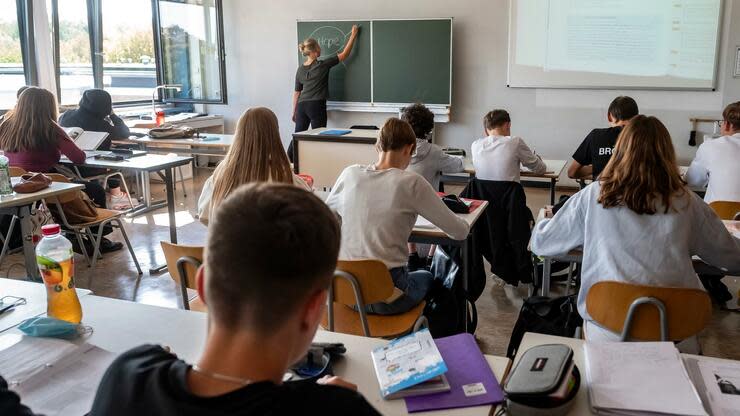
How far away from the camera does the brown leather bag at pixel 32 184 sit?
3601 millimetres

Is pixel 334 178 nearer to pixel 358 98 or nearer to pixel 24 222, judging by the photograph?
pixel 24 222

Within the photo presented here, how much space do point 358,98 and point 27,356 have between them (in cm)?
630

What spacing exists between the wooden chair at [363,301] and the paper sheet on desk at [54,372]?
838 mm

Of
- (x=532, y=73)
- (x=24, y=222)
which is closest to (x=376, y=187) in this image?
(x=24, y=222)

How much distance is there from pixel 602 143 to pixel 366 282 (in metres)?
2.48

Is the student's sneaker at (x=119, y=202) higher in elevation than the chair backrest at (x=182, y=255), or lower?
lower

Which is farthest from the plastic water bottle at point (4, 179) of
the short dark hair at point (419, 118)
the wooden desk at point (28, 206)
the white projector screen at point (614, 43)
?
the white projector screen at point (614, 43)

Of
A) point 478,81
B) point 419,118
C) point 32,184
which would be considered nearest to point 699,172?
point 419,118

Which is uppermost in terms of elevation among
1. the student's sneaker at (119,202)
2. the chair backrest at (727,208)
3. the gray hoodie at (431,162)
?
the gray hoodie at (431,162)

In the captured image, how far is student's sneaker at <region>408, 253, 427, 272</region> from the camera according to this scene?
3.33 meters

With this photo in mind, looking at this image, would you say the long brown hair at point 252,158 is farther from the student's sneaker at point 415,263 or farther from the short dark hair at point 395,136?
the student's sneaker at point 415,263

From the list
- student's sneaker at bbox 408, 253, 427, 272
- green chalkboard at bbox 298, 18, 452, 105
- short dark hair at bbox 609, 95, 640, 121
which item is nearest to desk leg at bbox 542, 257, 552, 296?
student's sneaker at bbox 408, 253, 427, 272

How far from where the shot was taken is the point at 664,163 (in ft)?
7.20

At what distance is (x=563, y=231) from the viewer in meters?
2.44
